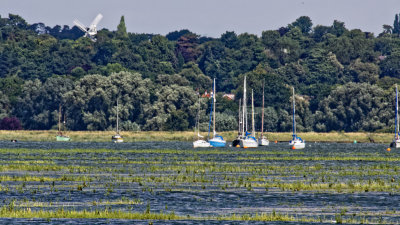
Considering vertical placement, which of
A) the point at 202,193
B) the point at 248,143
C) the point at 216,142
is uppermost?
the point at 216,142

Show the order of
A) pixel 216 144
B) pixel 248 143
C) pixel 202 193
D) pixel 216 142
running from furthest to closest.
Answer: pixel 216 142 → pixel 216 144 → pixel 248 143 → pixel 202 193

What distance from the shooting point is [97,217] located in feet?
151

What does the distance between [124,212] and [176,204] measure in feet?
18.7

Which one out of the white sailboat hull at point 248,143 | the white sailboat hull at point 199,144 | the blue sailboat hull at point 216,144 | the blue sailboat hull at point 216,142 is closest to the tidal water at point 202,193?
the white sailboat hull at point 248,143

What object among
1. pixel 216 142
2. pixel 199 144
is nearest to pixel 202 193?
pixel 199 144

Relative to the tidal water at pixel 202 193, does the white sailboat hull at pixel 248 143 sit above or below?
above

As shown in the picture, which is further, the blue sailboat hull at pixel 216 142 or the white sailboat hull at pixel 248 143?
the blue sailboat hull at pixel 216 142

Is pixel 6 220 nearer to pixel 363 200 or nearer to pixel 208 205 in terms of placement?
pixel 208 205

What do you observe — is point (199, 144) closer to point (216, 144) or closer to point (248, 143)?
point (216, 144)

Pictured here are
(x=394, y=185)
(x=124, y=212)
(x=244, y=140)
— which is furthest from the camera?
(x=244, y=140)

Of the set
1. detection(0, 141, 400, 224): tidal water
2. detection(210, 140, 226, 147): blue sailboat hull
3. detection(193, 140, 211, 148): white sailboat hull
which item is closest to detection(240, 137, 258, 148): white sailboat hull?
detection(193, 140, 211, 148): white sailboat hull

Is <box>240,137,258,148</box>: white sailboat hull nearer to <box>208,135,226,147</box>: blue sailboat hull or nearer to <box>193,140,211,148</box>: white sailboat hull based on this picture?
<box>193,140,211,148</box>: white sailboat hull

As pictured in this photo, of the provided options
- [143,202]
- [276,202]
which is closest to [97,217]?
[143,202]

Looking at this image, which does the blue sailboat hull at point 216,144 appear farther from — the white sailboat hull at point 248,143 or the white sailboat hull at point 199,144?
the white sailboat hull at point 248,143
